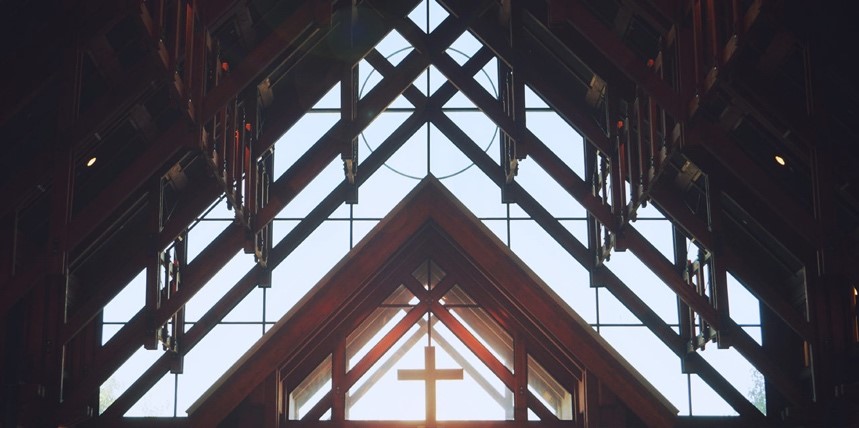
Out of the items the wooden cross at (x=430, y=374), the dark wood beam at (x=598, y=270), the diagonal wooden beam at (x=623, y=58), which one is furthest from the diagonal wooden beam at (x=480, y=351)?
the diagonal wooden beam at (x=623, y=58)

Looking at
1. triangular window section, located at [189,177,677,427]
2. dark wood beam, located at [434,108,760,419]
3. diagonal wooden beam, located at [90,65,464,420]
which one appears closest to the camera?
triangular window section, located at [189,177,677,427]

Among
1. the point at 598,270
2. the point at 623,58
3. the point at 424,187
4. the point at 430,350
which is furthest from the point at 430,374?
the point at 623,58

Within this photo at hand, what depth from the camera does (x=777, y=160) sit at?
1395 centimetres

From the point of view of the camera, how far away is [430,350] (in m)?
16.0

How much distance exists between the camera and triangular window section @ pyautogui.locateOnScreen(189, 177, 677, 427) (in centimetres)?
1535

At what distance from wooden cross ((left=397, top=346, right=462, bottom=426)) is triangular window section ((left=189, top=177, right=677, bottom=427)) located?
0.04 ft

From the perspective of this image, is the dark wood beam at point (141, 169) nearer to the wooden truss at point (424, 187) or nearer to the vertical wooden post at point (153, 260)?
the wooden truss at point (424, 187)

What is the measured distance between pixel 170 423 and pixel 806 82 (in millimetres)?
9370

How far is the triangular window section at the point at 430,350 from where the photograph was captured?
604 inches

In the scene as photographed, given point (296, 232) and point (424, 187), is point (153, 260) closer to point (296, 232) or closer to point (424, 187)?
point (424, 187)

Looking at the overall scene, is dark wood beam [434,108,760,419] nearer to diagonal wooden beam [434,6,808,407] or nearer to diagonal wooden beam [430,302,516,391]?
diagonal wooden beam [434,6,808,407]

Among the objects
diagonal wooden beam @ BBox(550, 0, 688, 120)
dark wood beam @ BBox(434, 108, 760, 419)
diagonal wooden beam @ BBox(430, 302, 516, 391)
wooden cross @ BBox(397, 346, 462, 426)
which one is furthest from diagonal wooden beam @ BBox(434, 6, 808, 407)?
diagonal wooden beam @ BBox(550, 0, 688, 120)

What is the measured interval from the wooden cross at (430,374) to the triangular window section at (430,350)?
0.04 ft

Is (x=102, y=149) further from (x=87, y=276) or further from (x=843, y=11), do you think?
(x=843, y=11)
